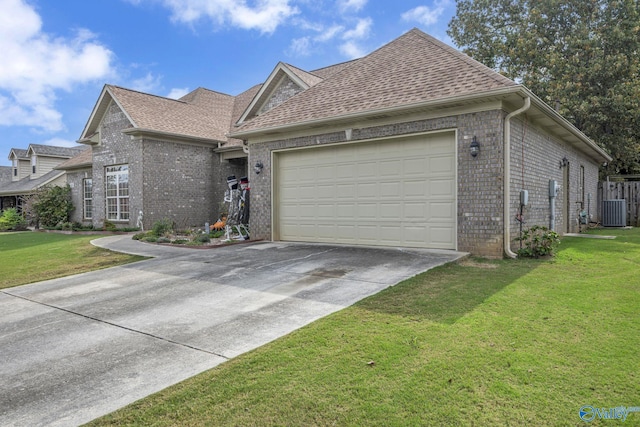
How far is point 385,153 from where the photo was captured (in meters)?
9.52

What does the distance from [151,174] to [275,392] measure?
14.7m

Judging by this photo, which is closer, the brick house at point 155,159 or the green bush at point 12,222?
the brick house at point 155,159

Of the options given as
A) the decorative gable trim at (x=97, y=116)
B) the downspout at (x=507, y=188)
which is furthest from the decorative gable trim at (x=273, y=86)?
the downspout at (x=507, y=188)

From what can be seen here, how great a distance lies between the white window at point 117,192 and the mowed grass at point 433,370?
14836 millimetres

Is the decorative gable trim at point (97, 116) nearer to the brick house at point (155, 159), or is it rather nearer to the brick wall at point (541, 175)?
the brick house at point (155, 159)

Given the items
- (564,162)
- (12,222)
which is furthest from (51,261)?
(12,222)

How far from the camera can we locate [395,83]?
9.80 meters

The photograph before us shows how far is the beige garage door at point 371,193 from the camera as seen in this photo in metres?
8.76

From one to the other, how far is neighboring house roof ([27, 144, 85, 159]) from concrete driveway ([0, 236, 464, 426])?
25672mm

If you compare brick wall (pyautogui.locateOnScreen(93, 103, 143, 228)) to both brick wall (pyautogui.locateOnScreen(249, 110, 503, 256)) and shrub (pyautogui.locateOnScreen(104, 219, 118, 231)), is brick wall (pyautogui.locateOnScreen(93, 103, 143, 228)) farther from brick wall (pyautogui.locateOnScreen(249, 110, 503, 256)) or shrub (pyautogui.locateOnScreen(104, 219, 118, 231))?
brick wall (pyautogui.locateOnScreen(249, 110, 503, 256))

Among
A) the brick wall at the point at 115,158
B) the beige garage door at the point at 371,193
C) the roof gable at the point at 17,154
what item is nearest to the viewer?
the beige garage door at the point at 371,193

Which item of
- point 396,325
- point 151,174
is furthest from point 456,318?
point 151,174

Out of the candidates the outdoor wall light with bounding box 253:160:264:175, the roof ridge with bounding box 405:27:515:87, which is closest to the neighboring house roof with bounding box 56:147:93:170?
the outdoor wall light with bounding box 253:160:264:175

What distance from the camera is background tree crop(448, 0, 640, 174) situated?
18.9 meters
